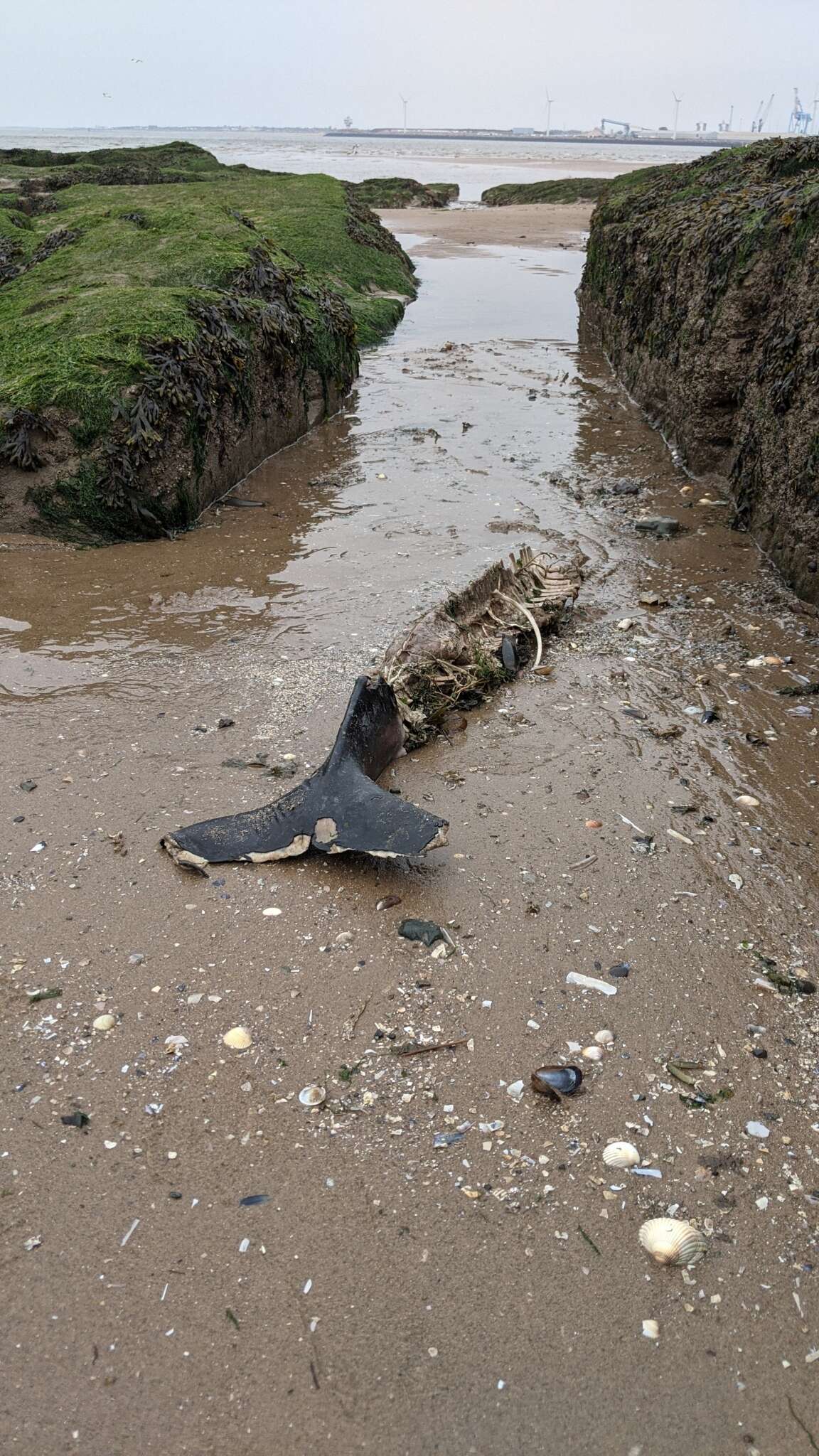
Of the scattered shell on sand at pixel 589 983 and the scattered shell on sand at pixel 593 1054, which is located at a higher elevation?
the scattered shell on sand at pixel 589 983

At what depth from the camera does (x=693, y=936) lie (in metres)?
3.10

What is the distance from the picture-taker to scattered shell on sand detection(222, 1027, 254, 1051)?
2.68 m

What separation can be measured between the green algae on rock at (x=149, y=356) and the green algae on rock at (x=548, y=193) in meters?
28.1

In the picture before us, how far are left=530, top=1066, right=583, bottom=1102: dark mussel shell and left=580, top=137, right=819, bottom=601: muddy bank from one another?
382 cm

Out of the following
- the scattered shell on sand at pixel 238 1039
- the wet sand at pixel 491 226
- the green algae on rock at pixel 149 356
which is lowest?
the scattered shell on sand at pixel 238 1039

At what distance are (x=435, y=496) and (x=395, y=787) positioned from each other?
4051 millimetres

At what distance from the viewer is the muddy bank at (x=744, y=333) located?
588 centimetres

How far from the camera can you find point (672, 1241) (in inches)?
85.6

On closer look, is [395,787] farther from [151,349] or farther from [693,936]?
[151,349]

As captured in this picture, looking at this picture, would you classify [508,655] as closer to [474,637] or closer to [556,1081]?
[474,637]

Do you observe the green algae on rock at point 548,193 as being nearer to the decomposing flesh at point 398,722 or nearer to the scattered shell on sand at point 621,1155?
the decomposing flesh at point 398,722

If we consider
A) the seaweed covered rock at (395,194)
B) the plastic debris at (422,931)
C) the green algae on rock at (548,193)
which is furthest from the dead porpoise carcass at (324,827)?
the green algae on rock at (548,193)

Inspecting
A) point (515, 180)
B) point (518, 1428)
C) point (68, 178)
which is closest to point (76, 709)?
point (518, 1428)

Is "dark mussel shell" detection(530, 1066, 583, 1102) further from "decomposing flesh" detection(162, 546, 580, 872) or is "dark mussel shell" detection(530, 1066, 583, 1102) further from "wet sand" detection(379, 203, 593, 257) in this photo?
"wet sand" detection(379, 203, 593, 257)
